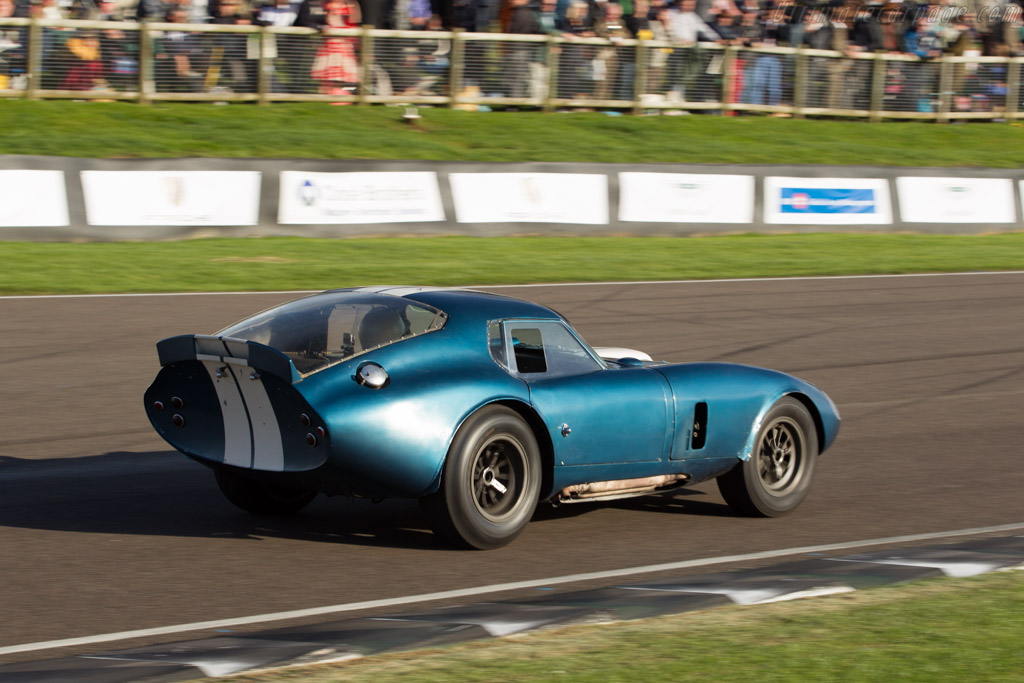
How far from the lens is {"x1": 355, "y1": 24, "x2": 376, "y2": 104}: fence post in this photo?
25625 mm

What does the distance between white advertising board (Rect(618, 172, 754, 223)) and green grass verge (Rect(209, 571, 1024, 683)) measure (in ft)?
51.6

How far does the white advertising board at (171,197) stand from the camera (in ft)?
57.2

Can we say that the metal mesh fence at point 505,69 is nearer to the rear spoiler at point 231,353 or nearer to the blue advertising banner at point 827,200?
the blue advertising banner at point 827,200

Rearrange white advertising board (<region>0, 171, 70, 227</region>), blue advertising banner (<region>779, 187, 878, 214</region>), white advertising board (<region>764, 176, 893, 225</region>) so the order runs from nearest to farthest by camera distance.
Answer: white advertising board (<region>0, 171, 70, 227</region>) < white advertising board (<region>764, 176, 893, 225</region>) < blue advertising banner (<region>779, 187, 878, 214</region>)

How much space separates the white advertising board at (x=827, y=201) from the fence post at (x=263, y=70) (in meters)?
9.62

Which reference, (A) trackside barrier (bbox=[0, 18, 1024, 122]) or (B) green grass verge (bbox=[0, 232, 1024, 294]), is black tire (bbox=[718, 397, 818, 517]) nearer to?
(B) green grass verge (bbox=[0, 232, 1024, 294])

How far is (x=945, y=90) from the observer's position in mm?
32844

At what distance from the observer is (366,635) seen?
16.0 feet

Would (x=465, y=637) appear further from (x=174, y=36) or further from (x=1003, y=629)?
(x=174, y=36)

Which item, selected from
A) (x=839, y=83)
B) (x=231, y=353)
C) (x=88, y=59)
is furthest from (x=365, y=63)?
(x=231, y=353)

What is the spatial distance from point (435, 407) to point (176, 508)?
1952mm

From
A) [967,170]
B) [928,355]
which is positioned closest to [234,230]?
[928,355]

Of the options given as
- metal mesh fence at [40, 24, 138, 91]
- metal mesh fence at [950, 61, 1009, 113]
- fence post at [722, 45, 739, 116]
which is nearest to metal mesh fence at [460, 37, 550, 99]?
fence post at [722, 45, 739, 116]

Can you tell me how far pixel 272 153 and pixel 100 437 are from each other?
14.9 metres
